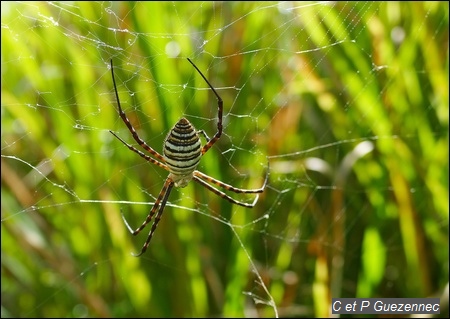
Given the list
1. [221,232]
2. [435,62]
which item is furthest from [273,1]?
[221,232]

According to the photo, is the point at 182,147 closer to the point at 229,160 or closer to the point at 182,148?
the point at 182,148

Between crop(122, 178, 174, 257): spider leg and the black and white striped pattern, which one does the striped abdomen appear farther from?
crop(122, 178, 174, 257): spider leg

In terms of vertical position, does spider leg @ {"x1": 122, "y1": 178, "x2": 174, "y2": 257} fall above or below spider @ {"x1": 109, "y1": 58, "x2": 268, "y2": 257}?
below

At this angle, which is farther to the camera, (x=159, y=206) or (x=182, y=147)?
(x=159, y=206)

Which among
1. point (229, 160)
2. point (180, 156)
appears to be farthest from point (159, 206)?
point (180, 156)

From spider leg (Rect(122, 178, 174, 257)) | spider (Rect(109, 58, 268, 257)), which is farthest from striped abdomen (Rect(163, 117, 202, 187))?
spider leg (Rect(122, 178, 174, 257))

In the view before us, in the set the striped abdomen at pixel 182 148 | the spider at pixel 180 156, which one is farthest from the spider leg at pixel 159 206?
the striped abdomen at pixel 182 148

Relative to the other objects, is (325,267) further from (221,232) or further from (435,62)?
(435,62)
